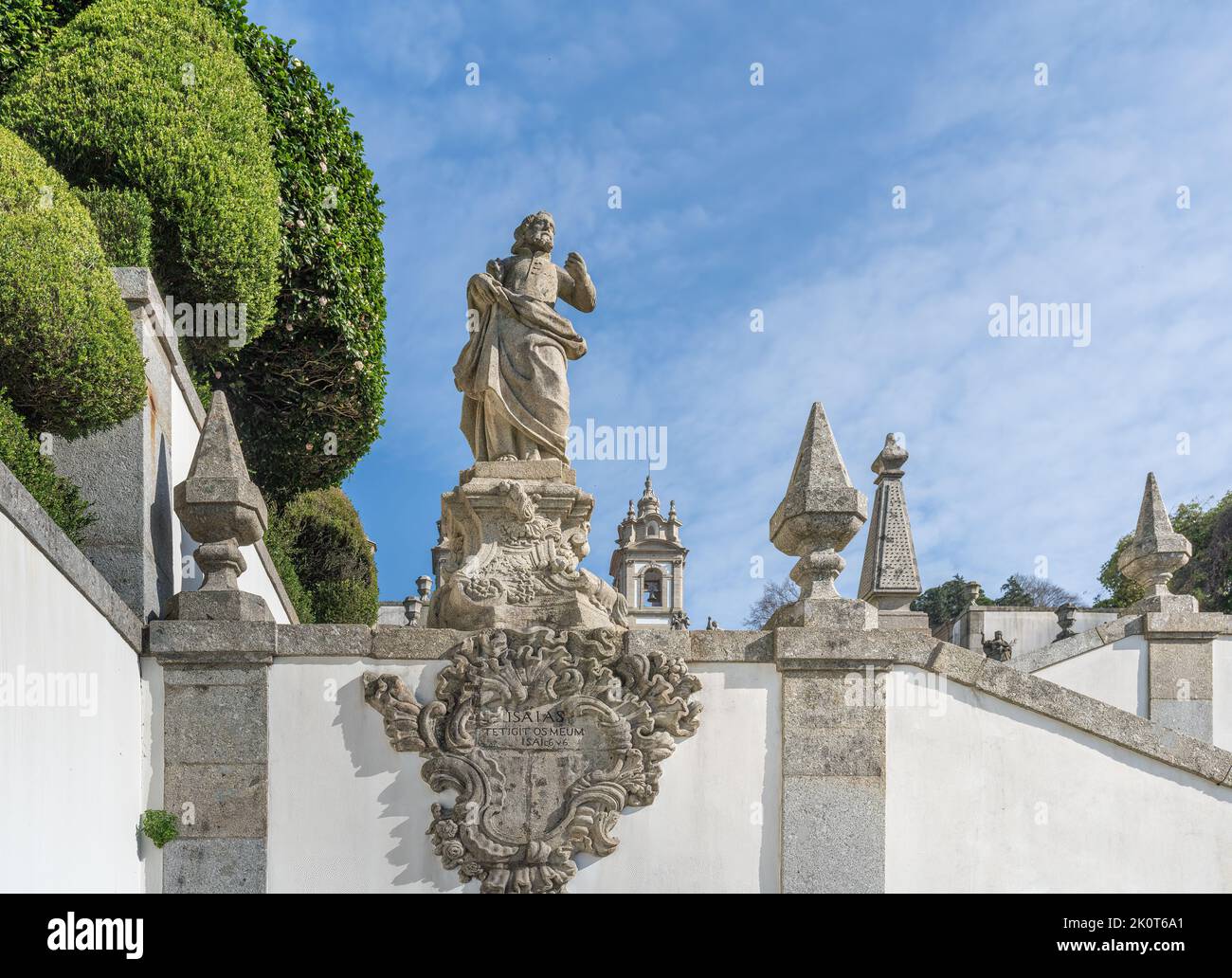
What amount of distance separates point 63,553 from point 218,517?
Answer: 5.32ft

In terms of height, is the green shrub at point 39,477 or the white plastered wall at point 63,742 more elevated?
the green shrub at point 39,477

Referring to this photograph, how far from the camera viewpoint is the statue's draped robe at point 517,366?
796 cm

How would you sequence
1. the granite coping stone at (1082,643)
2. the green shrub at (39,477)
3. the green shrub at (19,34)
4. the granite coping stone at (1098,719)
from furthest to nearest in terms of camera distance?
1. the granite coping stone at (1082,643)
2. the green shrub at (19,34)
3. the granite coping stone at (1098,719)
4. the green shrub at (39,477)

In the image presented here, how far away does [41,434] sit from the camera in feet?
22.7

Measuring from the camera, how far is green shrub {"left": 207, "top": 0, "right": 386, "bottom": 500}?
11.4m

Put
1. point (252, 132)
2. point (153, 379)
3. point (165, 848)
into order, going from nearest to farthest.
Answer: point (165, 848)
point (153, 379)
point (252, 132)

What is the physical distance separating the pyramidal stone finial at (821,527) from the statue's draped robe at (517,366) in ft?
6.13

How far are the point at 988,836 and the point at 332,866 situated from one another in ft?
14.2

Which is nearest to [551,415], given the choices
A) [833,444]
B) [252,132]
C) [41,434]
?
[833,444]

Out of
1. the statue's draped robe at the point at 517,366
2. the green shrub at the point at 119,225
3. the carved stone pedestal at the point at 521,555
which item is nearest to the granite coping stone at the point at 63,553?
the carved stone pedestal at the point at 521,555

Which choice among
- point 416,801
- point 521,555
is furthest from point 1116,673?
point 416,801

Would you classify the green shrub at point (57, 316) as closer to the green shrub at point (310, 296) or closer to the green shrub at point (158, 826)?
the green shrub at point (158, 826)
